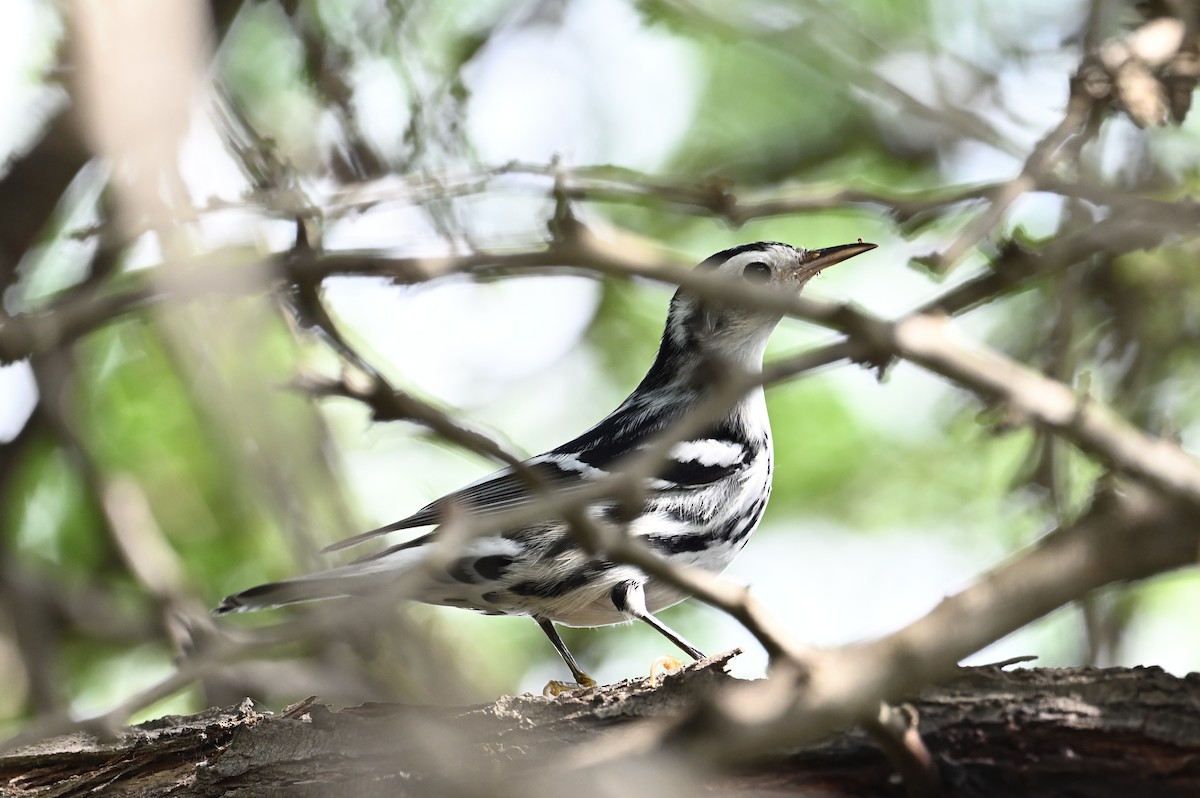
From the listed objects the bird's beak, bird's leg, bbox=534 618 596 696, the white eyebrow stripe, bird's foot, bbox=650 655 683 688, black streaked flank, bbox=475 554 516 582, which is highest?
the bird's beak

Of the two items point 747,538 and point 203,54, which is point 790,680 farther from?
point 203,54

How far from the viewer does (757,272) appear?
20.4ft

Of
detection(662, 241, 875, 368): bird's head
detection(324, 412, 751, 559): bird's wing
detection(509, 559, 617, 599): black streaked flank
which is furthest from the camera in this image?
detection(662, 241, 875, 368): bird's head

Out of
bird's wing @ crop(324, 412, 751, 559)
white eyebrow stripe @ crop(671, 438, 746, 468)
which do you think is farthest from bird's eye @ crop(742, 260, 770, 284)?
white eyebrow stripe @ crop(671, 438, 746, 468)

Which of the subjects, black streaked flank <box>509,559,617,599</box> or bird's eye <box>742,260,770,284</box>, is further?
bird's eye <box>742,260,770,284</box>

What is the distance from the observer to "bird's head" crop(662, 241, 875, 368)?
6207 millimetres

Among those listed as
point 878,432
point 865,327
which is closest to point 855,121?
point 878,432

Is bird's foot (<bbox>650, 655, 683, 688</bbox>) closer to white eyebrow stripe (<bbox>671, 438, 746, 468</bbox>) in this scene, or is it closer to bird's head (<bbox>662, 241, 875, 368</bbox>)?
white eyebrow stripe (<bbox>671, 438, 746, 468</bbox>)

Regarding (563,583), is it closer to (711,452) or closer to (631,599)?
(631,599)

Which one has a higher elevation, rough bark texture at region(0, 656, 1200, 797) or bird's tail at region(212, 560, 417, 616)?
bird's tail at region(212, 560, 417, 616)

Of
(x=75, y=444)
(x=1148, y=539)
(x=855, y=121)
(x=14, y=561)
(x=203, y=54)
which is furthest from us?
(x=855, y=121)

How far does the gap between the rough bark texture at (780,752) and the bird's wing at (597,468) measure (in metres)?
1.12

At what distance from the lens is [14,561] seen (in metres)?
6.41

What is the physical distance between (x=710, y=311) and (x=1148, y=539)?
13.9ft
